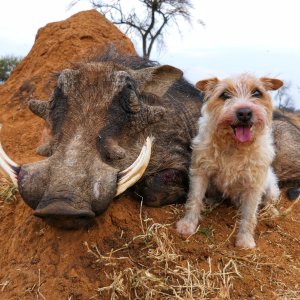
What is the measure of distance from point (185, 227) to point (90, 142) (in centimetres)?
109

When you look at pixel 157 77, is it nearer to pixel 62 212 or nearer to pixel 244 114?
Result: pixel 244 114

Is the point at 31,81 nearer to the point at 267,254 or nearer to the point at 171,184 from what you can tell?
the point at 171,184

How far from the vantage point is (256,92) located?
357cm

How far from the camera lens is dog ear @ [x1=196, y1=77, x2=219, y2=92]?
382 centimetres

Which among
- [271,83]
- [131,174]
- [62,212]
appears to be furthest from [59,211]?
[271,83]

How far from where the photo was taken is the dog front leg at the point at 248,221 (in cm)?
341

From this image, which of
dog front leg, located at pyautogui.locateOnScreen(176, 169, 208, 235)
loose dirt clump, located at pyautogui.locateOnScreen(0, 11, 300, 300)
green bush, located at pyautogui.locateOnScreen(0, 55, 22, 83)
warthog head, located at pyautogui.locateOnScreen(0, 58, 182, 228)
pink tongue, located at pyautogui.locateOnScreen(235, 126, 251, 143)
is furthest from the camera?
green bush, located at pyautogui.locateOnScreen(0, 55, 22, 83)

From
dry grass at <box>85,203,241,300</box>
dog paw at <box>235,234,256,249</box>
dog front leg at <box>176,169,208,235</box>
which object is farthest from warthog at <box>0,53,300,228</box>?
dog paw at <box>235,234,256,249</box>

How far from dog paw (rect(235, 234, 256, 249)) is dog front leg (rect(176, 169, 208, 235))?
0.37m

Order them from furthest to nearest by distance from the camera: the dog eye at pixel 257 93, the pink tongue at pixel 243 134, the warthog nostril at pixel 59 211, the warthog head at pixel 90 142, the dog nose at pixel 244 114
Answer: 1. the dog eye at pixel 257 93
2. the pink tongue at pixel 243 134
3. the dog nose at pixel 244 114
4. the warthog head at pixel 90 142
5. the warthog nostril at pixel 59 211

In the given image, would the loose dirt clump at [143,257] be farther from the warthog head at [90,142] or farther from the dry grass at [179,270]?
the warthog head at [90,142]

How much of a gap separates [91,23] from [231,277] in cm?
636

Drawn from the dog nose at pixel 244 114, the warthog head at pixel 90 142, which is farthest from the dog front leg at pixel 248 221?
the warthog head at pixel 90 142

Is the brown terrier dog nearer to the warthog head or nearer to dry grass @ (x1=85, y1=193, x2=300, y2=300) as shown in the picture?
dry grass @ (x1=85, y1=193, x2=300, y2=300)
